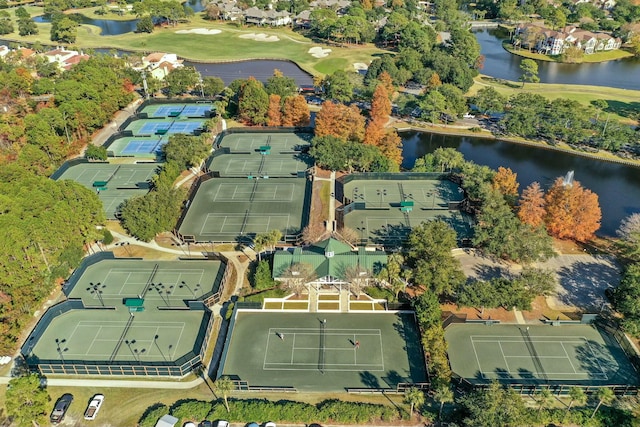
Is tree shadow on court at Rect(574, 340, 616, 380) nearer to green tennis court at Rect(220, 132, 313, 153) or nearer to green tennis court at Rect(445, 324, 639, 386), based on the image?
green tennis court at Rect(445, 324, 639, 386)

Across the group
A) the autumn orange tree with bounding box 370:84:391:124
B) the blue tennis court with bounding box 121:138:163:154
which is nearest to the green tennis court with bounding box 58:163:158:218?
the blue tennis court with bounding box 121:138:163:154

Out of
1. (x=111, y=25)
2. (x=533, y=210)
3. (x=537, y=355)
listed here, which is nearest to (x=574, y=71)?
(x=533, y=210)

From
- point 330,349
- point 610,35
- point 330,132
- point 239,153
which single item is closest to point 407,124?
point 330,132

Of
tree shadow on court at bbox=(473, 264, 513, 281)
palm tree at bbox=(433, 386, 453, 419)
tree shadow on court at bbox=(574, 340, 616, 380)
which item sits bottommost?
tree shadow on court at bbox=(574, 340, 616, 380)

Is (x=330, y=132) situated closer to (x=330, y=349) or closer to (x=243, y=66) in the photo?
(x=330, y=349)

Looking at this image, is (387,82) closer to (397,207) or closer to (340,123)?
(340,123)

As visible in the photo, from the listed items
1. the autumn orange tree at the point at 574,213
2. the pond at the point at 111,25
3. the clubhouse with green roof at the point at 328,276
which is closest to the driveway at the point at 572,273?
the autumn orange tree at the point at 574,213
